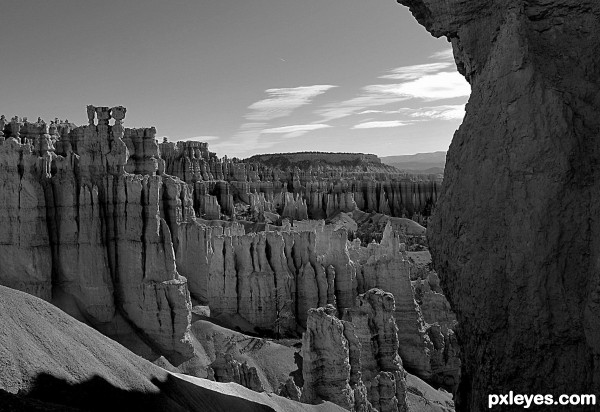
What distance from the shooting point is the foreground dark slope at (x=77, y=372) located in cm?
1218

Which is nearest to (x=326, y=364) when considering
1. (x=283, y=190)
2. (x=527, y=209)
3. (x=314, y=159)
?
(x=527, y=209)

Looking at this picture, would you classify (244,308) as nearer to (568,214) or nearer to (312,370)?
(312,370)

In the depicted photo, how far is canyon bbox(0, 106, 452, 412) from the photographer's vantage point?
22344 mm

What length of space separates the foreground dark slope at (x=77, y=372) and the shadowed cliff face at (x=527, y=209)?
7283mm

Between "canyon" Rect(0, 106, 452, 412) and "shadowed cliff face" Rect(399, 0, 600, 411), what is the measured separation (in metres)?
10.6

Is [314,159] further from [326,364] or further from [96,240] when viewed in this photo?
[326,364]

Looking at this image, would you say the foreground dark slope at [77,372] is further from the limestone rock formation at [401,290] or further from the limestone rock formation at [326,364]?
the limestone rock formation at [401,290]

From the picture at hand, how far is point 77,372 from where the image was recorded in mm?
13297

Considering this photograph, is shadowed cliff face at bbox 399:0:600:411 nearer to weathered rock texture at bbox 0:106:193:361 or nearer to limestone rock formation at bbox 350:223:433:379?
weathered rock texture at bbox 0:106:193:361

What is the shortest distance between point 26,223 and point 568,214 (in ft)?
73.5

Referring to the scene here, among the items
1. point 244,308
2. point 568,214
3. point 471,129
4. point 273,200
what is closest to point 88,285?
point 244,308

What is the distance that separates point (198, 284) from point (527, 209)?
28418mm

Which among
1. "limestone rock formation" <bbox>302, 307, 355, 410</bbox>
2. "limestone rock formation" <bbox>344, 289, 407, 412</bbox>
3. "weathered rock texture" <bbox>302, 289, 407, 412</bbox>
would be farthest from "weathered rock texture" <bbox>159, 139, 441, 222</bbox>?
"limestone rock formation" <bbox>302, 307, 355, 410</bbox>

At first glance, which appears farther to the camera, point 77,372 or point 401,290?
point 401,290
